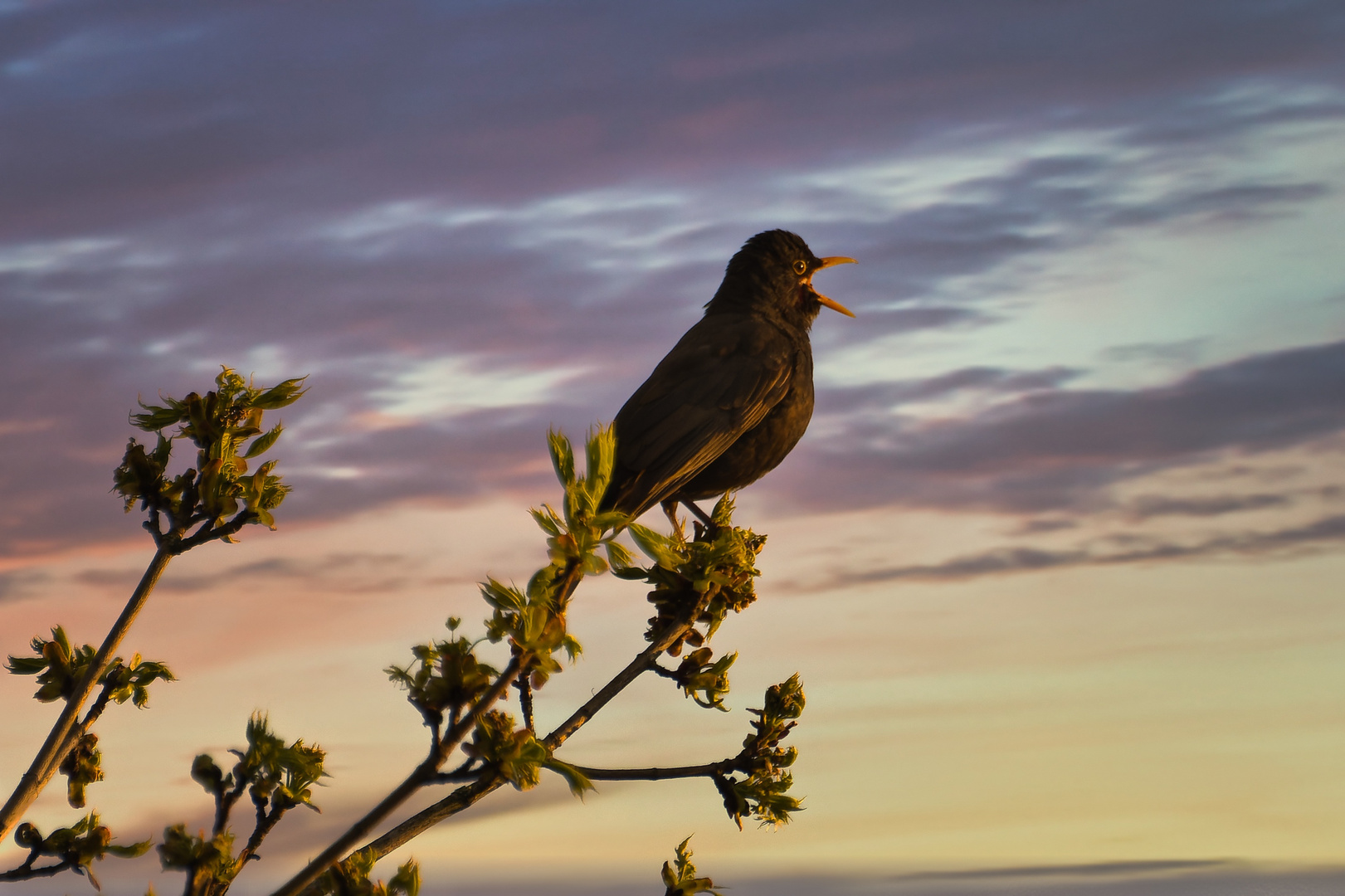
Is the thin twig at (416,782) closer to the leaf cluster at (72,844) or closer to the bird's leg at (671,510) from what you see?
the leaf cluster at (72,844)

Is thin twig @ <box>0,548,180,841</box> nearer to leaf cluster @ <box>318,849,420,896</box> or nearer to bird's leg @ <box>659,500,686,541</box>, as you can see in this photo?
leaf cluster @ <box>318,849,420,896</box>

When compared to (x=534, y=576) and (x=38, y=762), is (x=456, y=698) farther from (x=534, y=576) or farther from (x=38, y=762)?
(x=38, y=762)

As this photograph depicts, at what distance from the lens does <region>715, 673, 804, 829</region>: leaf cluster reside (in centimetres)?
477

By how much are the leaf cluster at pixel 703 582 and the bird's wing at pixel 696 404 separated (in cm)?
137

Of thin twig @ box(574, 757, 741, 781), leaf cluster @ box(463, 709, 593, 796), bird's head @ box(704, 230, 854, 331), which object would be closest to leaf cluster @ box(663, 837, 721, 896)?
thin twig @ box(574, 757, 741, 781)

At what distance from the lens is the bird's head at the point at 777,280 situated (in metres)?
9.93

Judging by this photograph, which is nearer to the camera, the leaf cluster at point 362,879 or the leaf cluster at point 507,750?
the leaf cluster at point 507,750

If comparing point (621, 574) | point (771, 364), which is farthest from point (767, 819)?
point (771, 364)

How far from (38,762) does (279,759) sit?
0.76 metres

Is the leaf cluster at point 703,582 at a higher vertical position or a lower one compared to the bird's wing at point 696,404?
lower

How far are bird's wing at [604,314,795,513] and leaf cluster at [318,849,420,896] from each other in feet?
11.3

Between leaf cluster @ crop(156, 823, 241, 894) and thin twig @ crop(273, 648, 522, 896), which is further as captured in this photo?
leaf cluster @ crop(156, 823, 241, 894)

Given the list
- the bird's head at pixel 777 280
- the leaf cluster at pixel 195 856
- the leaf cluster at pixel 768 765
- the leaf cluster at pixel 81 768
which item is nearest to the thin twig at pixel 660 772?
the leaf cluster at pixel 768 765

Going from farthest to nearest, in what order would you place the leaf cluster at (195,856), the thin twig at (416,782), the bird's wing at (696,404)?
the bird's wing at (696,404), the leaf cluster at (195,856), the thin twig at (416,782)
